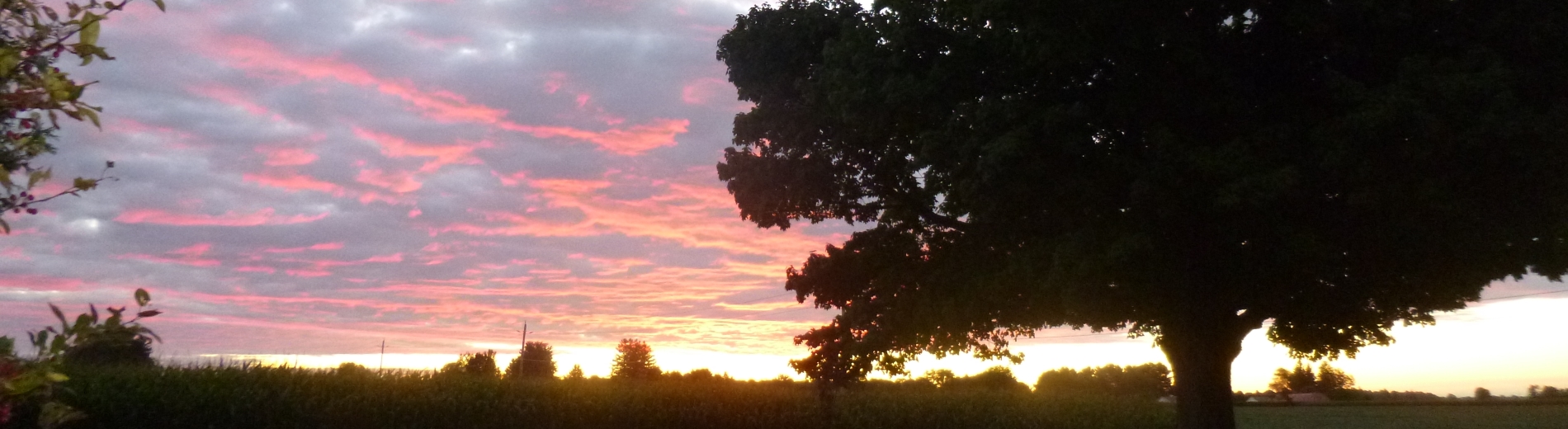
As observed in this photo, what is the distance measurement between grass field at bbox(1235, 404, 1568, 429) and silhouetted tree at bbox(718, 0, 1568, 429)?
1743 centimetres

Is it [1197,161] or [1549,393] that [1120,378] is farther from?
[1197,161]

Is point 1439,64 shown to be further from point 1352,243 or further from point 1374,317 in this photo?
point 1374,317

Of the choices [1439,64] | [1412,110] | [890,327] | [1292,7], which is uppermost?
[1292,7]

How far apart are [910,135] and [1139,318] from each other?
5.49m

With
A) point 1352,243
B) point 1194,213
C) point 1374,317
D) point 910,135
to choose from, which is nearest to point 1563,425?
point 1374,317

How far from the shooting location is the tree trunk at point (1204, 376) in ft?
60.1

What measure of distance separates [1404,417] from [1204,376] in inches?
980

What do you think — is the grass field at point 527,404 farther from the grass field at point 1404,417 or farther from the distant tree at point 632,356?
the distant tree at point 632,356

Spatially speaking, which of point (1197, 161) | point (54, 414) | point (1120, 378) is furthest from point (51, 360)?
point (1120, 378)

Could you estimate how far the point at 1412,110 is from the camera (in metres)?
12.2

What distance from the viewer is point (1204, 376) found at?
18.4m

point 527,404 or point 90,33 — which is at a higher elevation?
point 90,33

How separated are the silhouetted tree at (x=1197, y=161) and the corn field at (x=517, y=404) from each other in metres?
1.38

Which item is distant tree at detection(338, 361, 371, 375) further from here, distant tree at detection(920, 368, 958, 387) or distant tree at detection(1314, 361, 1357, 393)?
distant tree at detection(1314, 361, 1357, 393)
